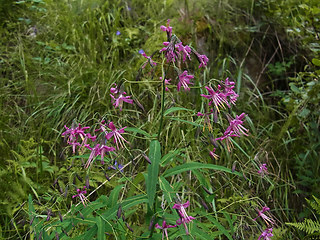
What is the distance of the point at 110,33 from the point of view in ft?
12.6

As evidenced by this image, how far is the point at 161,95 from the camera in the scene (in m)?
2.57

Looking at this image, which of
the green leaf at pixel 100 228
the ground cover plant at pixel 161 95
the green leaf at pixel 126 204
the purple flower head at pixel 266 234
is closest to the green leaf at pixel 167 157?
the green leaf at pixel 126 204

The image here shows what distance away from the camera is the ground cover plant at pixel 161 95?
102 inches

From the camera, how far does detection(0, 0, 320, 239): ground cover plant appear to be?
258 centimetres

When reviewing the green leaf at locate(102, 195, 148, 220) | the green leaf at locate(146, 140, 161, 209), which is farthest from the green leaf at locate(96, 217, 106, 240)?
the green leaf at locate(146, 140, 161, 209)

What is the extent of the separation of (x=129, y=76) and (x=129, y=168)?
90 cm

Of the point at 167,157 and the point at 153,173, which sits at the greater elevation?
the point at 153,173

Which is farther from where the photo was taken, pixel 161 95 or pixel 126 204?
pixel 161 95

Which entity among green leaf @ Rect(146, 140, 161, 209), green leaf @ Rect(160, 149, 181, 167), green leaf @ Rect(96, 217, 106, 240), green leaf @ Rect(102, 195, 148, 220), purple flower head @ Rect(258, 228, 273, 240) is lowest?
purple flower head @ Rect(258, 228, 273, 240)

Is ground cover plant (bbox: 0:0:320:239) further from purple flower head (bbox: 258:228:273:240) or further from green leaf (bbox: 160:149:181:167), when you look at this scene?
green leaf (bbox: 160:149:181:167)

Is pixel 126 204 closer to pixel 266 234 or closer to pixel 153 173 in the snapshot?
pixel 153 173

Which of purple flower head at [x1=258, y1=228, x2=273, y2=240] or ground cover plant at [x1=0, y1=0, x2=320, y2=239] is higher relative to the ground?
purple flower head at [x1=258, y1=228, x2=273, y2=240]

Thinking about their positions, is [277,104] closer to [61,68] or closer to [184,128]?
[184,128]

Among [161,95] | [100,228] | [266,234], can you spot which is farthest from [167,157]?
[161,95]
